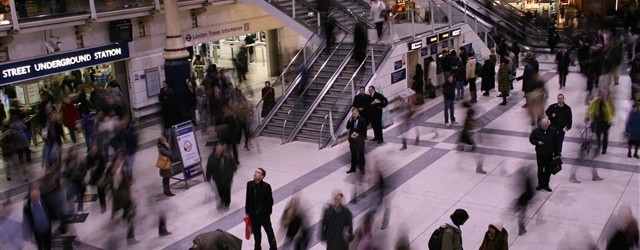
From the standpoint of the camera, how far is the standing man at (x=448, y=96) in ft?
58.5

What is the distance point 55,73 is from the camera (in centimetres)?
1836

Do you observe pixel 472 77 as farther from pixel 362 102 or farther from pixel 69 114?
pixel 69 114

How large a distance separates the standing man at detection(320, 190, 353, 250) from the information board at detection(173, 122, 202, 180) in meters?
5.50

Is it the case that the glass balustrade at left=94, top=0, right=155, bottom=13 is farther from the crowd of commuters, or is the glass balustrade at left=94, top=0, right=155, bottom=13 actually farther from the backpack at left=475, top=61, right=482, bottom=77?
the backpack at left=475, top=61, right=482, bottom=77

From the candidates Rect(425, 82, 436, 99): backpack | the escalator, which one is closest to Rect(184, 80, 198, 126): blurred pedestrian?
Rect(425, 82, 436, 99): backpack

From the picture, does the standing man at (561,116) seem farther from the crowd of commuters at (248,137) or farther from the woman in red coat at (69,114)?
the woman in red coat at (69,114)

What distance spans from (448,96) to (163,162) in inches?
302

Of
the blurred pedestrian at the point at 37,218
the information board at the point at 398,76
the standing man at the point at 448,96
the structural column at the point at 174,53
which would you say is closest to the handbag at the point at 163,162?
the blurred pedestrian at the point at 37,218

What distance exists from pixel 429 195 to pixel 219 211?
3766 mm

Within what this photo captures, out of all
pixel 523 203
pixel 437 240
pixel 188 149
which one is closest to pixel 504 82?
pixel 523 203

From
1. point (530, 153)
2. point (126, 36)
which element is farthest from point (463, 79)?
point (126, 36)

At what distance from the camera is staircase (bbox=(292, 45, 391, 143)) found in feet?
59.2

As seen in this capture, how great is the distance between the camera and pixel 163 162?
13414mm

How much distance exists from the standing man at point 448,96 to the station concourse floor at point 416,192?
0.23m
